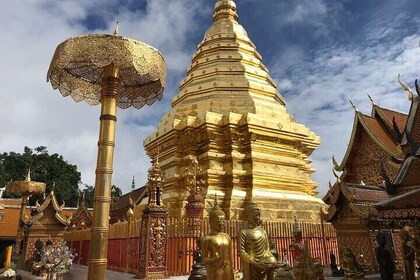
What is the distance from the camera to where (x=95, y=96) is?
276 inches

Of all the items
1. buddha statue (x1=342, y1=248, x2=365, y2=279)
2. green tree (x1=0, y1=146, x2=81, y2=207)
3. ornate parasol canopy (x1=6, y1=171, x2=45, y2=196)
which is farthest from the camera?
green tree (x1=0, y1=146, x2=81, y2=207)

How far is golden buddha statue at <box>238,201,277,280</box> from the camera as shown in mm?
5129

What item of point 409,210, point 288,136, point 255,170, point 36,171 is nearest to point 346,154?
point 288,136

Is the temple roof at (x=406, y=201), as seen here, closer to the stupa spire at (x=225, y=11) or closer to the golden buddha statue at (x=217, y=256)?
the golden buddha statue at (x=217, y=256)

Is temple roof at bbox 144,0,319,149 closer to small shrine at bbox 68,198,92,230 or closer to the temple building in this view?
the temple building

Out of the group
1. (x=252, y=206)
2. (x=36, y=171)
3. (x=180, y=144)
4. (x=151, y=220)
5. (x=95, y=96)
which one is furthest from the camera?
(x=36, y=171)

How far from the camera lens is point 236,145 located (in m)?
14.5

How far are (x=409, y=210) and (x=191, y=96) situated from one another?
39.2ft

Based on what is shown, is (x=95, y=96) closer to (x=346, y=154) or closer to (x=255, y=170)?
(x=255, y=170)

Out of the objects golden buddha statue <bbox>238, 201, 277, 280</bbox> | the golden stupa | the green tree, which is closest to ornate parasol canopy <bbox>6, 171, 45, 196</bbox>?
the golden stupa

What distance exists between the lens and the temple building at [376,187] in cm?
695

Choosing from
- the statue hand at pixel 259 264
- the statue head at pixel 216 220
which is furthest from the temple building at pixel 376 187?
the statue head at pixel 216 220

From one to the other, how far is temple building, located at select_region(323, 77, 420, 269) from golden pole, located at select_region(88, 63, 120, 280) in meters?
5.03

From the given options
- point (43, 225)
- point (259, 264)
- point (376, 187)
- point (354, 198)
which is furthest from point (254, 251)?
point (43, 225)
